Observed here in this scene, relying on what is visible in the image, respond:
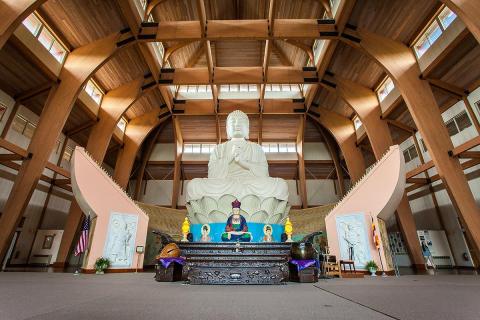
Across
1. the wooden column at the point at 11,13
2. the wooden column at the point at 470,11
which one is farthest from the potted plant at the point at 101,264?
the wooden column at the point at 470,11

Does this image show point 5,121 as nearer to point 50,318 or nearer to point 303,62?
point 50,318

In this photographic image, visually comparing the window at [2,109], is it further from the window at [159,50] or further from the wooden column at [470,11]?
the wooden column at [470,11]

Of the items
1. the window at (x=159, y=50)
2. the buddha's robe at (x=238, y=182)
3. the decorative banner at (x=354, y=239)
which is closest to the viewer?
the decorative banner at (x=354, y=239)

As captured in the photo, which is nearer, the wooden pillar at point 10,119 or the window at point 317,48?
the wooden pillar at point 10,119

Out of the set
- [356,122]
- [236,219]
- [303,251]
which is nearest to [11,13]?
[236,219]

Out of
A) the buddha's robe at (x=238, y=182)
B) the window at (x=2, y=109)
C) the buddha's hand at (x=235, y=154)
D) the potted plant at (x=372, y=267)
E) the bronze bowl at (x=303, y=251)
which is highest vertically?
the window at (x=2, y=109)

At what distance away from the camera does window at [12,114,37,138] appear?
975cm

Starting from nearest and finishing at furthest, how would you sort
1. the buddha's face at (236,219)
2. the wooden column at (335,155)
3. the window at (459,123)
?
1. the buddha's face at (236,219)
2. the window at (459,123)
3. the wooden column at (335,155)

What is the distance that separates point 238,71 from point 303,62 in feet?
14.5

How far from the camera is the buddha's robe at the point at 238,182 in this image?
719 centimetres

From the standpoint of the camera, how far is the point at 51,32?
28.6 feet

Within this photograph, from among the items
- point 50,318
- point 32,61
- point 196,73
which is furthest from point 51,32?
point 50,318

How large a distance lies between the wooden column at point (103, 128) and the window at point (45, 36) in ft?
9.20

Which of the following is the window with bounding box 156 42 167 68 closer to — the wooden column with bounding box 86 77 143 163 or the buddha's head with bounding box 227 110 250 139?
the wooden column with bounding box 86 77 143 163
